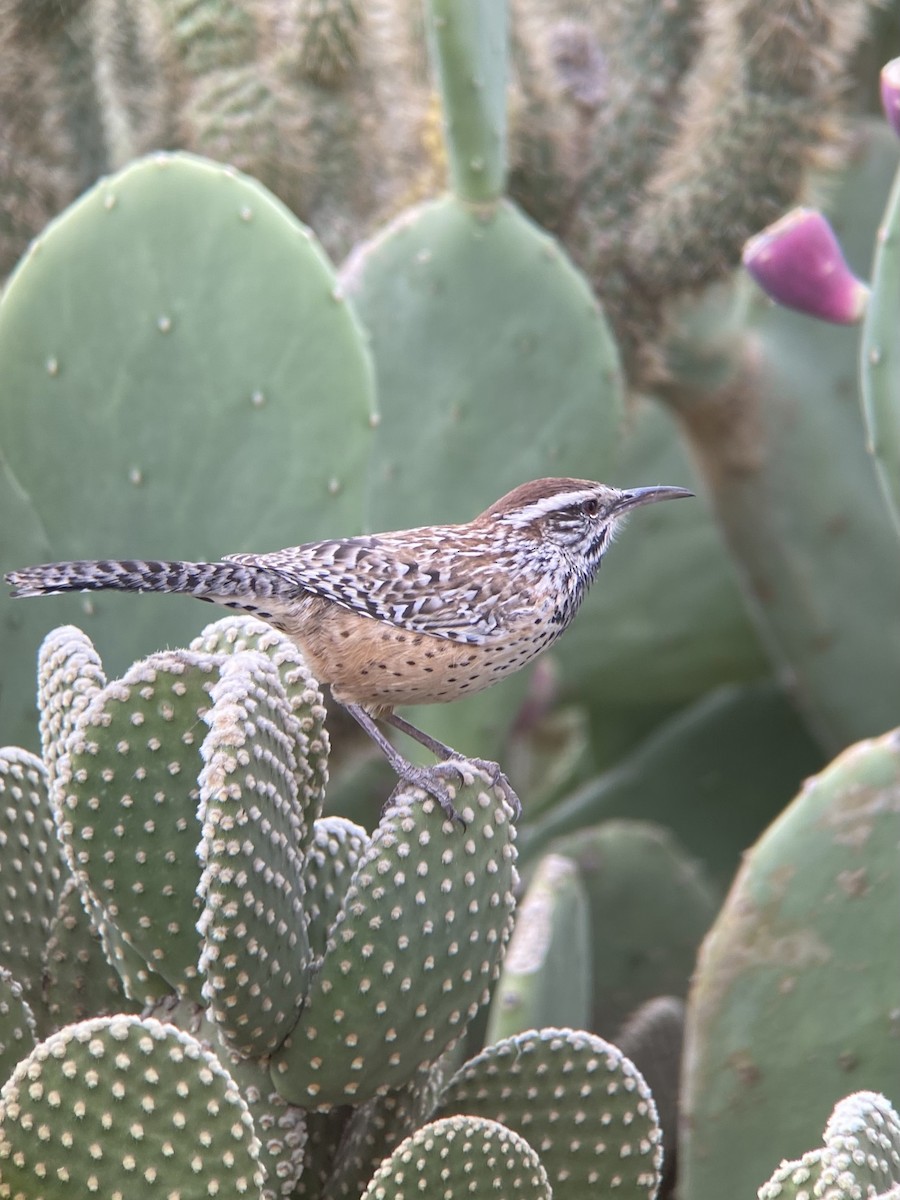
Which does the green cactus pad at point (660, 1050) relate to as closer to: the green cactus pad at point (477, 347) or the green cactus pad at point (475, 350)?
the green cactus pad at point (475, 350)

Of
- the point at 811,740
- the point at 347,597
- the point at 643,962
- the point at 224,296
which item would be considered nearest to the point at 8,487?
the point at 224,296

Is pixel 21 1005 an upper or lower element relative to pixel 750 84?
lower

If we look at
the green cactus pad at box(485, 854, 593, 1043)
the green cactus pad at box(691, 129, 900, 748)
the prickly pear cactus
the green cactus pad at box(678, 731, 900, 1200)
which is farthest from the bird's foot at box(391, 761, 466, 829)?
the green cactus pad at box(691, 129, 900, 748)

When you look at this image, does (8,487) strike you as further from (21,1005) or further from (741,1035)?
(741,1035)

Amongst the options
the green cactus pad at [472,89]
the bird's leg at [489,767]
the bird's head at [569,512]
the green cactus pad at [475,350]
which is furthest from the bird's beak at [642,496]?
the green cactus pad at [472,89]

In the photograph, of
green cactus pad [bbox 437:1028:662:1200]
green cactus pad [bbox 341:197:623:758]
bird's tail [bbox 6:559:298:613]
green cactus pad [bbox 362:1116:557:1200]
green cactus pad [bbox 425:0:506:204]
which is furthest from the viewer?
green cactus pad [bbox 341:197:623:758]

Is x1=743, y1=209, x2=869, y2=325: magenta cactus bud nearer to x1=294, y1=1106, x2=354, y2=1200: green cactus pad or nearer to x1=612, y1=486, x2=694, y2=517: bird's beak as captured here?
x1=612, y1=486, x2=694, y2=517: bird's beak
